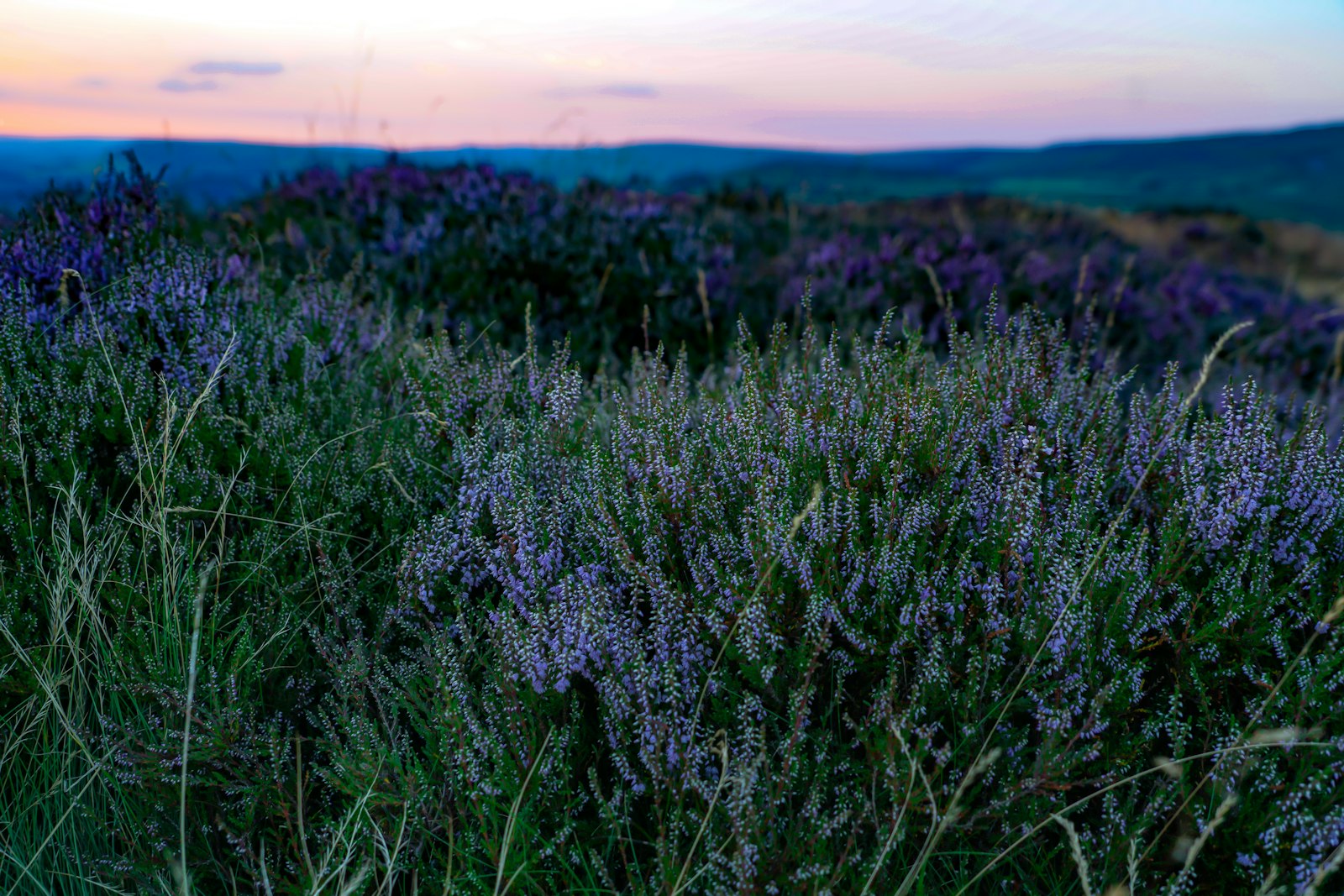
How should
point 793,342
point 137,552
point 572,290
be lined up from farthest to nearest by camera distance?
point 572,290 < point 793,342 < point 137,552

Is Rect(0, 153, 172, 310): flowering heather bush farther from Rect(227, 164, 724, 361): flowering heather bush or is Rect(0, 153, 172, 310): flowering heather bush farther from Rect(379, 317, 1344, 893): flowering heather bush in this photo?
Rect(379, 317, 1344, 893): flowering heather bush

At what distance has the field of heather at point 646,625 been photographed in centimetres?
199

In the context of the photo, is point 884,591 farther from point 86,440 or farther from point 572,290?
point 572,290

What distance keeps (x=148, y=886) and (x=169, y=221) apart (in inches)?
149

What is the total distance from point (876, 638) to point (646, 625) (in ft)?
2.04

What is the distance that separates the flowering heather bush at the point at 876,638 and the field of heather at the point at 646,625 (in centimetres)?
1

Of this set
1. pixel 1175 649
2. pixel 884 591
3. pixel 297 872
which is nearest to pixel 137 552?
pixel 297 872

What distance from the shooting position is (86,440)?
3133mm

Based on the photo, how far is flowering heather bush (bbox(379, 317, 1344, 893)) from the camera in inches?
77.2

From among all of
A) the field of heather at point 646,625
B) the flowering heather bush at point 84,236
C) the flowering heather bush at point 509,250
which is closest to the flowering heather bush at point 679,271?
the flowering heather bush at point 509,250

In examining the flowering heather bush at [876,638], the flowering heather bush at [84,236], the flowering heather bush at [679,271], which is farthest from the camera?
the flowering heather bush at [679,271]

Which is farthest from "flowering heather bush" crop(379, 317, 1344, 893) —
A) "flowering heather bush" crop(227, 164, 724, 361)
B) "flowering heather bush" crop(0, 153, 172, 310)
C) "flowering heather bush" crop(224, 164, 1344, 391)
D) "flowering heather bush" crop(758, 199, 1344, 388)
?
"flowering heather bush" crop(758, 199, 1344, 388)

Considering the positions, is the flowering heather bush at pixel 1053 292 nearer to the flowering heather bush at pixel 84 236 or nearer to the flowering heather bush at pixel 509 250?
the flowering heather bush at pixel 509 250

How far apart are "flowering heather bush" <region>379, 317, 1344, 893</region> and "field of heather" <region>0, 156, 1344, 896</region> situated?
0.05ft
